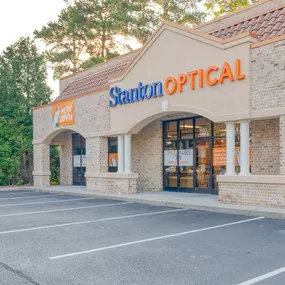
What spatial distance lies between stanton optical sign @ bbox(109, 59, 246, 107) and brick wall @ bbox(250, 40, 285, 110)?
1.56 feet

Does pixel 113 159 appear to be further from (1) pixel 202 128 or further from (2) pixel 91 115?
(1) pixel 202 128

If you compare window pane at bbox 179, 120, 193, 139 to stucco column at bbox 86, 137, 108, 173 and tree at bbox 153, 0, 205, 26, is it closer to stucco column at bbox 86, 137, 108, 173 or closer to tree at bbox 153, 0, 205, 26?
stucco column at bbox 86, 137, 108, 173

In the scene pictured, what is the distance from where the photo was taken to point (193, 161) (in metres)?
15.9

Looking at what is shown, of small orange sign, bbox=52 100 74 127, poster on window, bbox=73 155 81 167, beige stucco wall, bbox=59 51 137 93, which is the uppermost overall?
beige stucco wall, bbox=59 51 137 93

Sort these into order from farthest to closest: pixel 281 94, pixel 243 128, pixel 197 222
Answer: pixel 243 128 → pixel 281 94 → pixel 197 222

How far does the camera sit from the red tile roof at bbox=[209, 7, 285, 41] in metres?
11.9

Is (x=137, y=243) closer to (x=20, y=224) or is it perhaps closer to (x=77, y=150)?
(x=20, y=224)

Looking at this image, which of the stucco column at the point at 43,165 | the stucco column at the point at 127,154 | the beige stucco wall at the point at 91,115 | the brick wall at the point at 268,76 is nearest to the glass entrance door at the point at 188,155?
the stucco column at the point at 127,154

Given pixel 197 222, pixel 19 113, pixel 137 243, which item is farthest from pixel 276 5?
pixel 19 113

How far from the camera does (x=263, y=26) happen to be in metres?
12.5

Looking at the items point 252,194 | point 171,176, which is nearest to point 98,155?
point 171,176

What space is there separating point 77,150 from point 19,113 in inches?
256

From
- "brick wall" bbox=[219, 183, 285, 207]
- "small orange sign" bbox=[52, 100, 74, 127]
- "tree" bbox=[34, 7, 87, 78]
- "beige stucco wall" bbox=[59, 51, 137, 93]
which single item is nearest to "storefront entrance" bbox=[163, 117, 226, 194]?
"brick wall" bbox=[219, 183, 285, 207]

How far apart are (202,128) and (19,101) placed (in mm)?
16924
